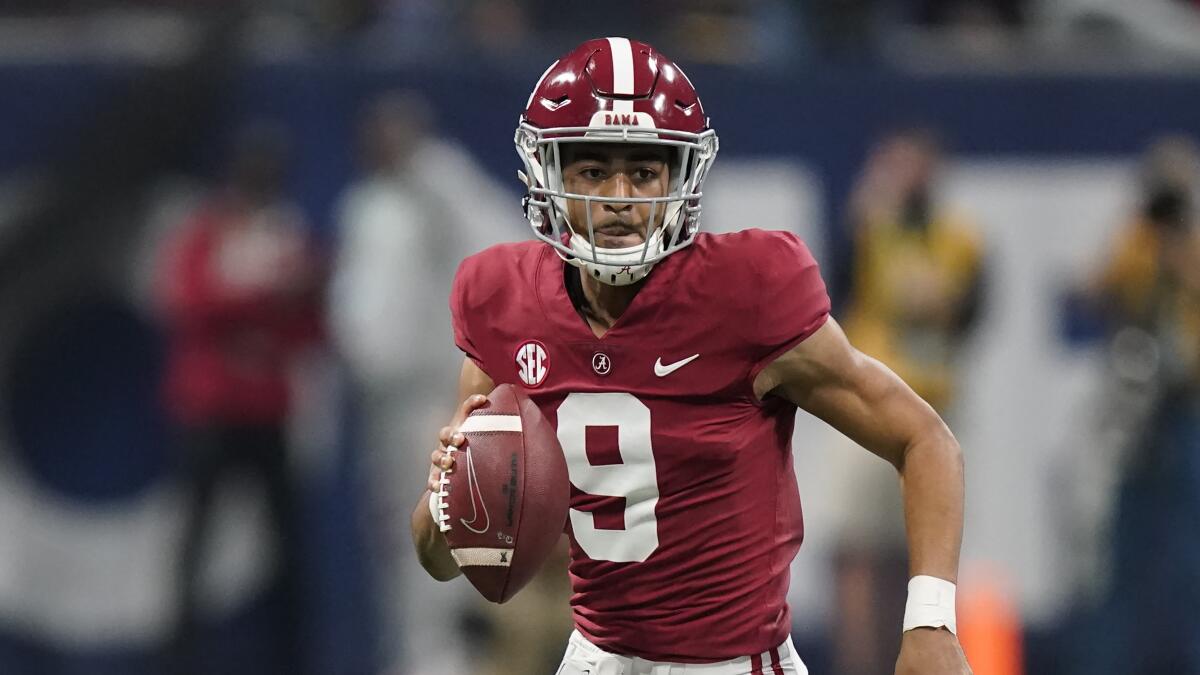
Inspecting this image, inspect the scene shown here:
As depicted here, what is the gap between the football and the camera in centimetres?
270

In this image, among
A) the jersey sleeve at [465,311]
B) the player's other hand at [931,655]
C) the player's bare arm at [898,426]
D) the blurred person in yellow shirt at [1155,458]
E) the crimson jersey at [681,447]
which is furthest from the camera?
the blurred person in yellow shirt at [1155,458]

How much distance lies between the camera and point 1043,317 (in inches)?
238

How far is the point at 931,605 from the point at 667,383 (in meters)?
0.52

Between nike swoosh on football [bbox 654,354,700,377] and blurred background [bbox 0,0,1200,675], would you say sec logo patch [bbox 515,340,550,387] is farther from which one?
blurred background [bbox 0,0,1200,675]

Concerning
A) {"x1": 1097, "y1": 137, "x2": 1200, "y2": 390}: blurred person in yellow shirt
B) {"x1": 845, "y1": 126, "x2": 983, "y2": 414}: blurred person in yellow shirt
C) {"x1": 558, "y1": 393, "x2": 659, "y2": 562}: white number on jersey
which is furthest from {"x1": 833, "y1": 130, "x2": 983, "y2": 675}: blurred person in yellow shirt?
{"x1": 558, "y1": 393, "x2": 659, "y2": 562}: white number on jersey

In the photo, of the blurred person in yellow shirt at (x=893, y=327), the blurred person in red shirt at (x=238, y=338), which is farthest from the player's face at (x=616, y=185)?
the blurred person in red shirt at (x=238, y=338)

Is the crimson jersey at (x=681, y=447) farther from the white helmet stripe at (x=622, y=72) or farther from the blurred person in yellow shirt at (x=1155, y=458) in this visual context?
the blurred person in yellow shirt at (x=1155, y=458)

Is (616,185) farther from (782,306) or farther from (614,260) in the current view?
(782,306)

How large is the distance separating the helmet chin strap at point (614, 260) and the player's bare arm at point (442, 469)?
0.26 metres

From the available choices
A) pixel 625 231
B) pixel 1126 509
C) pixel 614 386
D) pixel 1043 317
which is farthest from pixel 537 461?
pixel 1043 317

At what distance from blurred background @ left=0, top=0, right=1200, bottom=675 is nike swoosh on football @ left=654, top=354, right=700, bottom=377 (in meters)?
3.09

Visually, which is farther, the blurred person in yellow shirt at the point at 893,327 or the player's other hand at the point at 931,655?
the blurred person in yellow shirt at the point at 893,327

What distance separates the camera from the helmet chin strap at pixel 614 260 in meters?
2.75

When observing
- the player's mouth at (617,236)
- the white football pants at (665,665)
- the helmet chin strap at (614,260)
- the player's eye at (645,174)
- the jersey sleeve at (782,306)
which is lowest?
the white football pants at (665,665)
